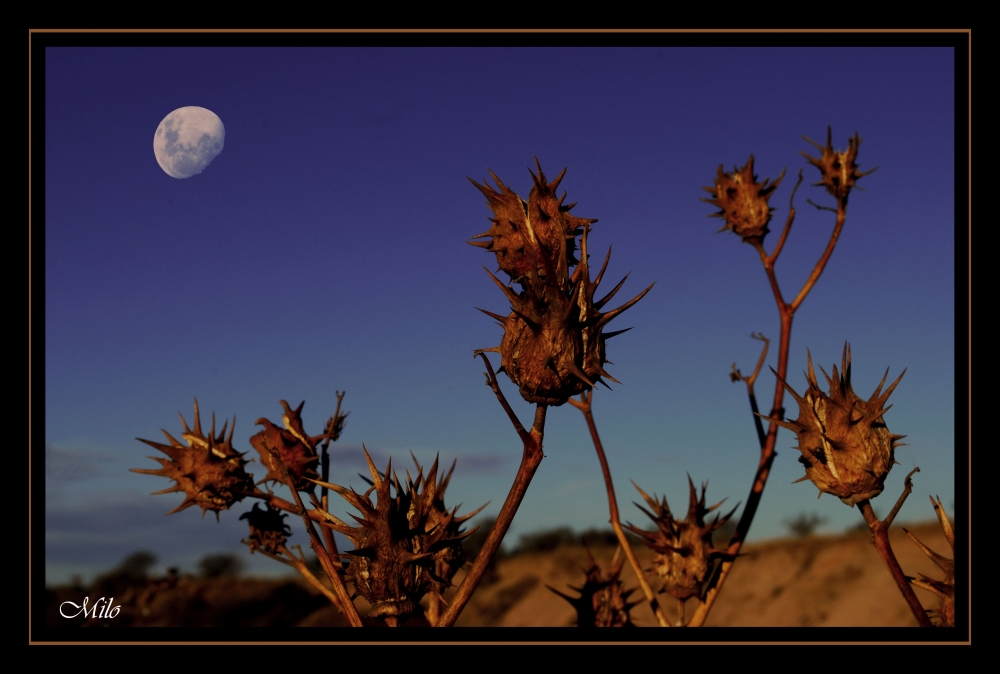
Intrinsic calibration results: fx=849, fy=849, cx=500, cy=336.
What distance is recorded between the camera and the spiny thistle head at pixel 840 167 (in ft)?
24.6

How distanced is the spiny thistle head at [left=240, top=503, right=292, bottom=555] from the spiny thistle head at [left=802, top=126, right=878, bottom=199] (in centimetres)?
549

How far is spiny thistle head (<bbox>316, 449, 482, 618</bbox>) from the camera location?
4.44 m

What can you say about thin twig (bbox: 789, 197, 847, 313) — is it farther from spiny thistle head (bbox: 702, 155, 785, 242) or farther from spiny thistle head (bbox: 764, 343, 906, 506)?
spiny thistle head (bbox: 764, 343, 906, 506)

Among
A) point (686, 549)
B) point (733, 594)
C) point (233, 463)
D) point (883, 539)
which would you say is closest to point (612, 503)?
point (686, 549)

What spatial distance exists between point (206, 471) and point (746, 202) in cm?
509

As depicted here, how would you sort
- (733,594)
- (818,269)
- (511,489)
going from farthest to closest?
1. (733,594)
2. (818,269)
3. (511,489)

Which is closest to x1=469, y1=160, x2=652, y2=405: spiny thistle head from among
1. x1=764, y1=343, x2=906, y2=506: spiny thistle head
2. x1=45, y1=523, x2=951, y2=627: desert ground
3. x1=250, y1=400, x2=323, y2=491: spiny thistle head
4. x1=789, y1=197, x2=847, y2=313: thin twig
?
x1=764, y1=343, x2=906, y2=506: spiny thistle head

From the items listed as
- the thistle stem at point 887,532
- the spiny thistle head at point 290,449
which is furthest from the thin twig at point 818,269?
the spiny thistle head at point 290,449

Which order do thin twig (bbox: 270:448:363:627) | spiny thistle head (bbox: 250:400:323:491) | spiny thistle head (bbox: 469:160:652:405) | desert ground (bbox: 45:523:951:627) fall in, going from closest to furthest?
spiny thistle head (bbox: 469:160:652:405) < thin twig (bbox: 270:448:363:627) < spiny thistle head (bbox: 250:400:323:491) < desert ground (bbox: 45:523:951:627)

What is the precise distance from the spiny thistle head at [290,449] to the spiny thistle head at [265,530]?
667mm

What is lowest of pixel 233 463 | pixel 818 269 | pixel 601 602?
pixel 601 602

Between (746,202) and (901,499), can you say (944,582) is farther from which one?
(746,202)

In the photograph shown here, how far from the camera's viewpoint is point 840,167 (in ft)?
24.7
